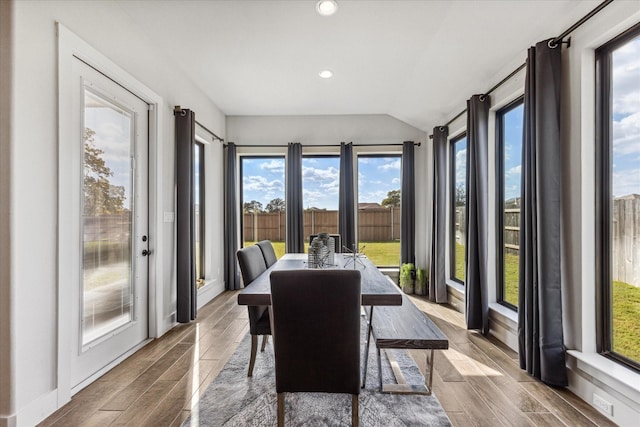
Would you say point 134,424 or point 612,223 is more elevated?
point 612,223

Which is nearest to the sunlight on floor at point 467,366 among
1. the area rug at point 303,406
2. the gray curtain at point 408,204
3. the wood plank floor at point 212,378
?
the wood plank floor at point 212,378

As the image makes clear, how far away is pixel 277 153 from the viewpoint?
526 centimetres

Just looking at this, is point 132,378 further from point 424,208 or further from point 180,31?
point 424,208

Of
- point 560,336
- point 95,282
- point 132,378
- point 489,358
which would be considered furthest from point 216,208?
point 560,336

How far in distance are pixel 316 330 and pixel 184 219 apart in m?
2.44

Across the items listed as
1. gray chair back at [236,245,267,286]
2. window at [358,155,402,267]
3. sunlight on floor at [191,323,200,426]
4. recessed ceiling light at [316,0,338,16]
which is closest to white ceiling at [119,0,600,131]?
recessed ceiling light at [316,0,338,16]

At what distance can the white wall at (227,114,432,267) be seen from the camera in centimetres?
519

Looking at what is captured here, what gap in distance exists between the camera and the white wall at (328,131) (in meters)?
5.19

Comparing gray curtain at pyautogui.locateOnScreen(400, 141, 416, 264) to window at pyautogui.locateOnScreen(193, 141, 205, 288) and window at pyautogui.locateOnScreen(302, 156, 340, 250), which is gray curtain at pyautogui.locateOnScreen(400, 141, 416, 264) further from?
window at pyautogui.locateOnScreen(193, 141, 205, 288)

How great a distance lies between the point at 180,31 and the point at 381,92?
8.16 feet

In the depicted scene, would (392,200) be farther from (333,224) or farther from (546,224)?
(546,224)

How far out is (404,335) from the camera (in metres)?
1.92

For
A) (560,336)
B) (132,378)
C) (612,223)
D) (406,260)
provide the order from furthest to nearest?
(406,260), (132,378), (560,336), (612,223)

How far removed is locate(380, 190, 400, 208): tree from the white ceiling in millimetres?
1363
